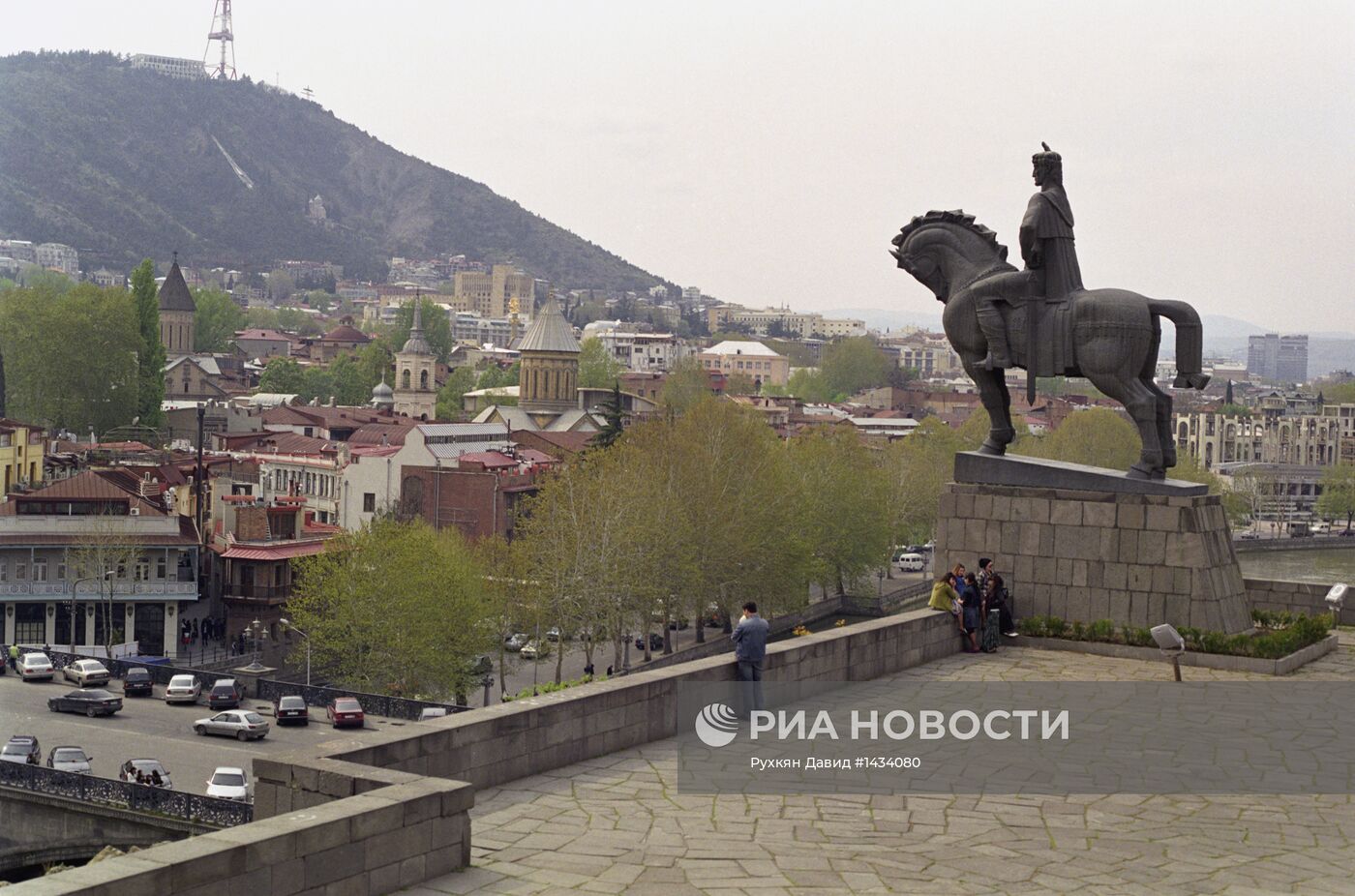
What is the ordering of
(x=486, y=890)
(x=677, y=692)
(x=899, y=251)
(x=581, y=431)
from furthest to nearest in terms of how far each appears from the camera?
1. (x=581, y=431)
2. (x=899, y=251)
3. (x=677, y=692)
4. (x=486, y=890)

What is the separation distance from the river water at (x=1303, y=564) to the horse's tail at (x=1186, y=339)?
4911 cm

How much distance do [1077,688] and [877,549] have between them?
1569 inches

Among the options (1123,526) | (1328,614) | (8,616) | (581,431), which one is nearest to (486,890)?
(1123,526)

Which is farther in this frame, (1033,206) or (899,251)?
(899,251)

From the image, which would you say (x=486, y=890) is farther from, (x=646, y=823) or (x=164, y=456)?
(x=164, y=456)

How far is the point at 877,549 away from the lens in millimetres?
51969

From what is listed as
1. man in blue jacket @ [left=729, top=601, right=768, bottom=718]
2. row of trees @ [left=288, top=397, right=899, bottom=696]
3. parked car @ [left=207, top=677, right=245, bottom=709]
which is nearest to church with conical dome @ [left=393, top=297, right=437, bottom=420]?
row of trees @ [left=288, top=397, right=899, bottom=696]

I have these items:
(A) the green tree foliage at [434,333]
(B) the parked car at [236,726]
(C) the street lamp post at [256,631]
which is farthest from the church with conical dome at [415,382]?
(B) the parked car at [236,726]

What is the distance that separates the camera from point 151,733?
29891 millimetres

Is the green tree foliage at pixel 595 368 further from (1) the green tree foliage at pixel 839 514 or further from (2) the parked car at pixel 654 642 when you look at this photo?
(2) the parked car at pixel 654 642

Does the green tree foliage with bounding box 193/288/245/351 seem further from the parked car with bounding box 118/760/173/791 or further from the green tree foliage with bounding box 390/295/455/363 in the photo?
the parked car with bounding box 118/760/173/791

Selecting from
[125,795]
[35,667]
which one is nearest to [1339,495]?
[35,667]

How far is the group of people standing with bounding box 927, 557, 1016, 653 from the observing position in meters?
14.1

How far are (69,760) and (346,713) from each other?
5313 mm
